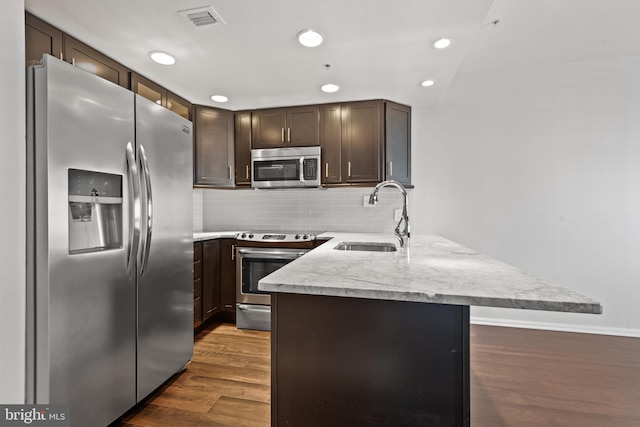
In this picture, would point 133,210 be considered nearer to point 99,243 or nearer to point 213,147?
point 99,243

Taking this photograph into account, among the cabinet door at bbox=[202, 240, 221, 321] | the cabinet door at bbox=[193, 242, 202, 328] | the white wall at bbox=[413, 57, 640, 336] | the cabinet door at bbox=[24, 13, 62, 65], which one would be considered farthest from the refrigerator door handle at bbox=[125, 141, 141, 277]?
the white wall at bbox=[413, 57, 640, 336]

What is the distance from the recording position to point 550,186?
3039mm

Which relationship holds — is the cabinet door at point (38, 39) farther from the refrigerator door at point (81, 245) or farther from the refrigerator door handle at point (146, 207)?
the refrigerator door handle at point (146, 207)

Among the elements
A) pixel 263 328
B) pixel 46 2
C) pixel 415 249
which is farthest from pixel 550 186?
pixel 46 2

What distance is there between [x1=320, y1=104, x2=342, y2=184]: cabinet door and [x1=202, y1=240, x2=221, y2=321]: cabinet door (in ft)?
4.31

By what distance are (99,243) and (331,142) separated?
7.45 feet

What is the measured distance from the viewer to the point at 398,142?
3.24 metres

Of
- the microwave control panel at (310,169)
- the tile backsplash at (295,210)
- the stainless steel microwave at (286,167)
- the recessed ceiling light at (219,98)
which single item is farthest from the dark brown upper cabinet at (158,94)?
the microwave control panel at (310,169)

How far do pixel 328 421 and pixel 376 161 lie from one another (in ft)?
8.12

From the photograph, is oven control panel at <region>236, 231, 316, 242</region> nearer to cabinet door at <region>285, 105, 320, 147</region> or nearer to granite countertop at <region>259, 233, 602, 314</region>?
cabinet door at <region>285, 105, 320, 147</region>

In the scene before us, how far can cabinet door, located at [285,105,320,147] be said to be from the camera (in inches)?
128

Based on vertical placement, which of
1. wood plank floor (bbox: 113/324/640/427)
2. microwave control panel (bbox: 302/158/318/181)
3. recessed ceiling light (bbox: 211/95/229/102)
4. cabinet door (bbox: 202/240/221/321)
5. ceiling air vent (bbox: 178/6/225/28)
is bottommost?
wood plank floor (bbox: 113/324/640/427)

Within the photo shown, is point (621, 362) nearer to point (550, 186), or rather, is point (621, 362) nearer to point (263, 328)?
point (550, 186)

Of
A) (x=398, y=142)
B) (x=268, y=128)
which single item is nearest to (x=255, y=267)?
(x=268, y=128)
